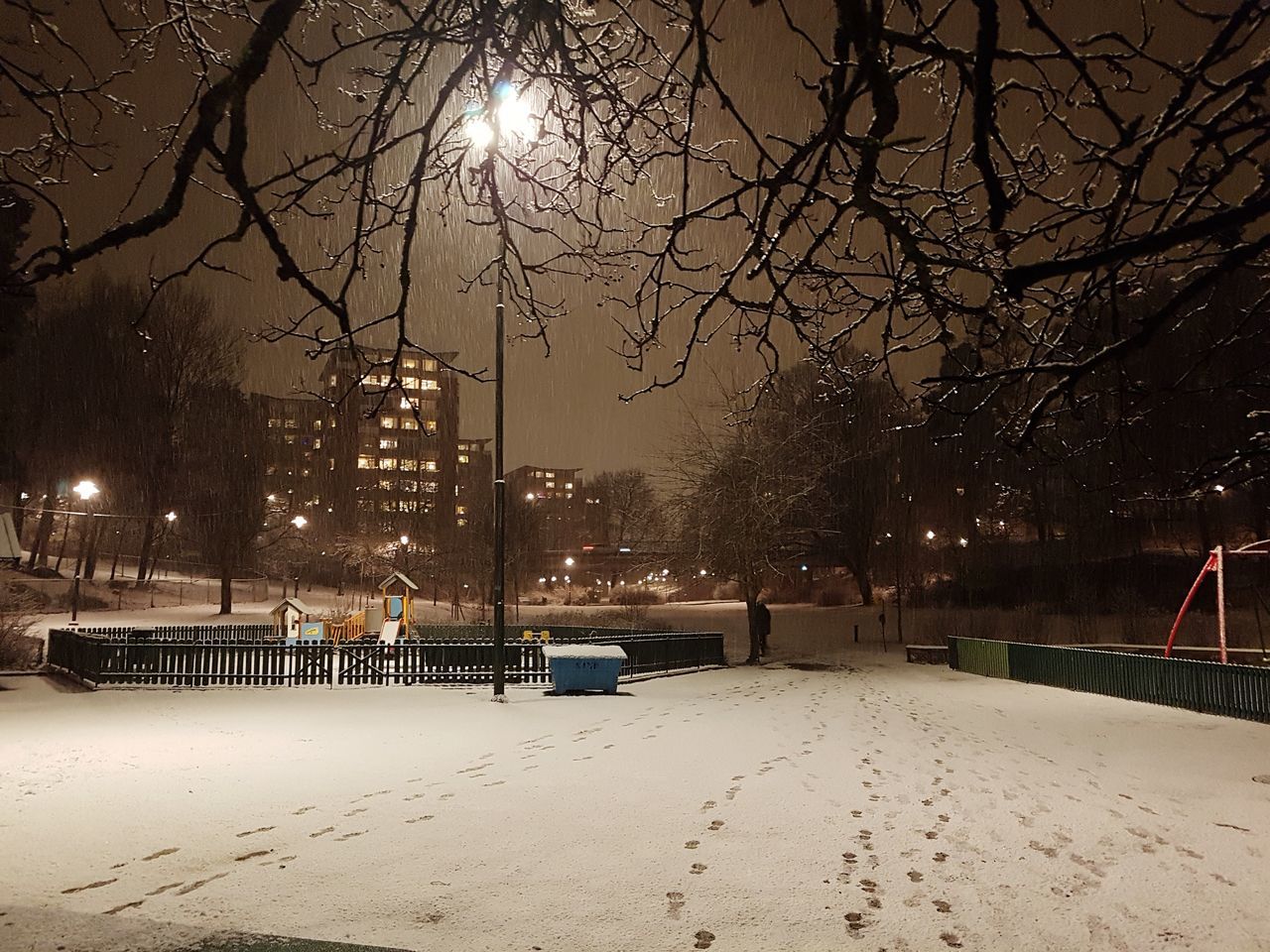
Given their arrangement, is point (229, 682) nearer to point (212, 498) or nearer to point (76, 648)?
point (76, 648)

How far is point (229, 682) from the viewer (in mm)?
20188

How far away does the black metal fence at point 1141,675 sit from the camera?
16.2 metres

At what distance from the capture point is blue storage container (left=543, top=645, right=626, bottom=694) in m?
19.1

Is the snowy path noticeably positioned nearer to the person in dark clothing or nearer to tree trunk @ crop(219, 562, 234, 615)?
the person in dark clothing

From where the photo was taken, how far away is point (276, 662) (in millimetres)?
20984

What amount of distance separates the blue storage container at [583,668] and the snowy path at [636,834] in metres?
4.75

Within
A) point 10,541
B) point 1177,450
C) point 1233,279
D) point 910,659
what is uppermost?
point 1233,279

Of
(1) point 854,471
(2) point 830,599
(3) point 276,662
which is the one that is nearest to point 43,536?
(3) point 276,662

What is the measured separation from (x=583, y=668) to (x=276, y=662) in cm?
726

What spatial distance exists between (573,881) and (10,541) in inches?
680

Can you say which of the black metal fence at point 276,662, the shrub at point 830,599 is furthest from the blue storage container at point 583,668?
the shrub at point 830,599

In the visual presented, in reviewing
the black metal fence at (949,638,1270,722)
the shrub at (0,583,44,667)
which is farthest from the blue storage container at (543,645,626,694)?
the shrub at (0,583,44,667)

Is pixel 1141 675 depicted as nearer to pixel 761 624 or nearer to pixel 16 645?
pixel 761 624

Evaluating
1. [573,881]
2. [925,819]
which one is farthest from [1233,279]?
[573,881]
